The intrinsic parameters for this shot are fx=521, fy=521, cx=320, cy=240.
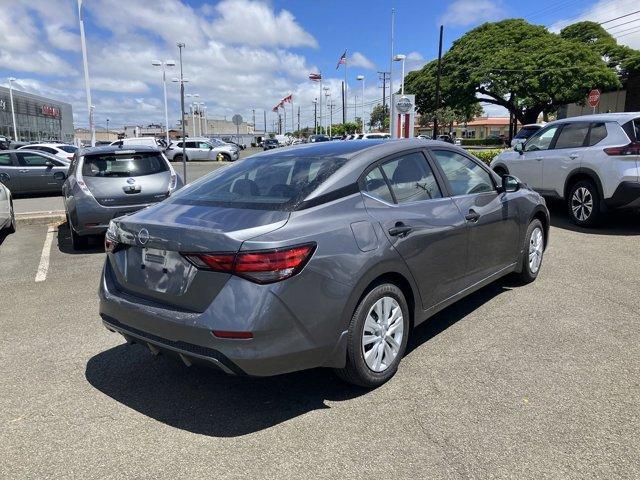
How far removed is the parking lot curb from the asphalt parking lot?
19.2 feet

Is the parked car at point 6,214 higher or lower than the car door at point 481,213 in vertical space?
lower

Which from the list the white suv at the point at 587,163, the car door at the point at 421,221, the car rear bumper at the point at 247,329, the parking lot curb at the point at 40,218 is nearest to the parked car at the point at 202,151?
the parking lot curb at the point at 40,218

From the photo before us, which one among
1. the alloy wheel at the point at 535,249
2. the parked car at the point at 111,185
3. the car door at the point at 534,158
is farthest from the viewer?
the car door at the point at 534,158

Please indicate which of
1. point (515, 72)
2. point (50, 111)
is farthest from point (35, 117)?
point (515, 72)

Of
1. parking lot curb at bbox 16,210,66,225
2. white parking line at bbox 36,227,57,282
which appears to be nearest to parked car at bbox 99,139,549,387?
white parking line at bbox 36,227,57,282

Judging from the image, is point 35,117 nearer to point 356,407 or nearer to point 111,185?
point 111,185

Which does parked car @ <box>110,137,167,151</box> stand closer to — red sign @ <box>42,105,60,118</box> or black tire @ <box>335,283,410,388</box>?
black tire @ <box>335,283,410,388</box>

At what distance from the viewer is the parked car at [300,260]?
2773 millimetres

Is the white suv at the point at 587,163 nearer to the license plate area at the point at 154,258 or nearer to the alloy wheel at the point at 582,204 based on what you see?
the alloy wheel at the point at 582,204

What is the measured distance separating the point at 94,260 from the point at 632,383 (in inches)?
253

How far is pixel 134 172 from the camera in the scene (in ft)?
25.2

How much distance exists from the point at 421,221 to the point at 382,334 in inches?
34.1

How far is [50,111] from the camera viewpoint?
261ft

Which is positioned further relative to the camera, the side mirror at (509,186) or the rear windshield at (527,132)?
the rear windshield at (527,132)
